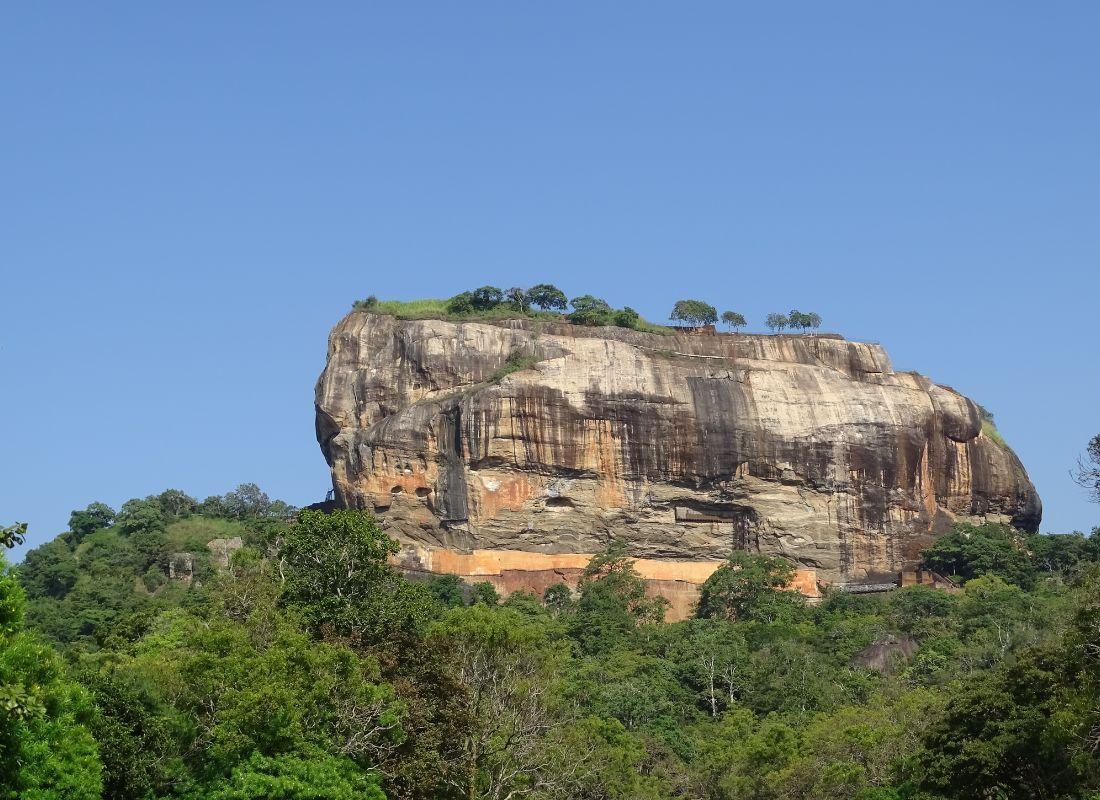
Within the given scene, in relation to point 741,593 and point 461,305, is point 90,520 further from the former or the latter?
point 741,593

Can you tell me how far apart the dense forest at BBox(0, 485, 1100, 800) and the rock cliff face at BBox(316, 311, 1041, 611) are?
12.0 meters

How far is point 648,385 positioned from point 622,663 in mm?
20293

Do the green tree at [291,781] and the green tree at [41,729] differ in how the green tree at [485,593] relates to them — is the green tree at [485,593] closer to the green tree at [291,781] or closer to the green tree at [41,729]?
the green tree at [291,781]

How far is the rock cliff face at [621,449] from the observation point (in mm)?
76625

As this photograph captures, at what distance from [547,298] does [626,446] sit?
11.0 metres

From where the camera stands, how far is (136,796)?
Answer: 3067 centimetres

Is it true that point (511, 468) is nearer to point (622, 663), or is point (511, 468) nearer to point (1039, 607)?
point (622, 663)

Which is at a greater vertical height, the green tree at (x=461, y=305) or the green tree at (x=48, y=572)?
the green tree at (x=461, y=305)

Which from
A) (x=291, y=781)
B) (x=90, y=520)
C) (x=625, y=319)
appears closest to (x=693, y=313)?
(x=625, y=319)

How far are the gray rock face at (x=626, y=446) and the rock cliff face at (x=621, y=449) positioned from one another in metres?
0.07

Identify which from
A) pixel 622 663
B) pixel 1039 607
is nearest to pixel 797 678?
pixel 622 663

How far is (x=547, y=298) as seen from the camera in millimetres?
85312

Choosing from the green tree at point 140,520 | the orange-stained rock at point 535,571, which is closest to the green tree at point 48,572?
the green tree at point 140,520

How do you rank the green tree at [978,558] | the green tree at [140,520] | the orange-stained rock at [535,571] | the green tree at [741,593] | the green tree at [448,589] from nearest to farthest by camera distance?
the green tree at [448,589], the green tree at [741,593], the orange-stained rock at [535,571], the green tree at [978,558], the green tree at [140,520]
